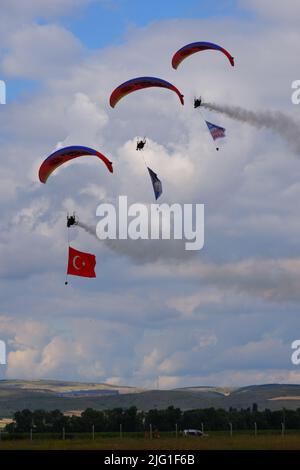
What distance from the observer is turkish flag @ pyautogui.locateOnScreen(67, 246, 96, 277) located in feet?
245

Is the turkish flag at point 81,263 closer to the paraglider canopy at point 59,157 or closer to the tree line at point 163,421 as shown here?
the paraglider canopy at point 59,157

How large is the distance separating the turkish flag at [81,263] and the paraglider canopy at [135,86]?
11.1 metres

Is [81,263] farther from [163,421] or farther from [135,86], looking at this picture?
[163,421]

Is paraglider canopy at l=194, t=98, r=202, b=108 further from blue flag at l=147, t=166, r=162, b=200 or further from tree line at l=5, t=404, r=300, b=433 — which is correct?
tree line at l=5, t=404, r=300, b=433

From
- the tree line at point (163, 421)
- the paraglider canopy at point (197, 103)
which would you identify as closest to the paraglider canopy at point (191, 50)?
the paraglider canopy at point (197, 103)

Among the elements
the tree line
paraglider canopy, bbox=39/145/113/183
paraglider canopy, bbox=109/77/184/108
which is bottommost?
the tree line

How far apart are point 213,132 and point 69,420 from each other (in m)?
49.1

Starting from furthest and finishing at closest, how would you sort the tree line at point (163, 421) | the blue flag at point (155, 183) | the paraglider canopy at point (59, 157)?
the tree line at point (163, 421) → the blue flag at point (155, 183) → the paraglider canopy at point (59, 157)

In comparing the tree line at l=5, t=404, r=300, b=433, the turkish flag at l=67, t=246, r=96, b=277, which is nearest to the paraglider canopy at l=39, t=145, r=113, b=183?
the turkish flag at l=67, t=246, r=96, b=277

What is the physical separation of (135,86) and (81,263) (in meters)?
13.5

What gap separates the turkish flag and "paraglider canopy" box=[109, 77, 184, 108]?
11.1 m

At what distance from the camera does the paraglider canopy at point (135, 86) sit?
242ft

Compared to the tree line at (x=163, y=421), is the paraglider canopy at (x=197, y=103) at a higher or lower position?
higher

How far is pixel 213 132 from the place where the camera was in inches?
3216
